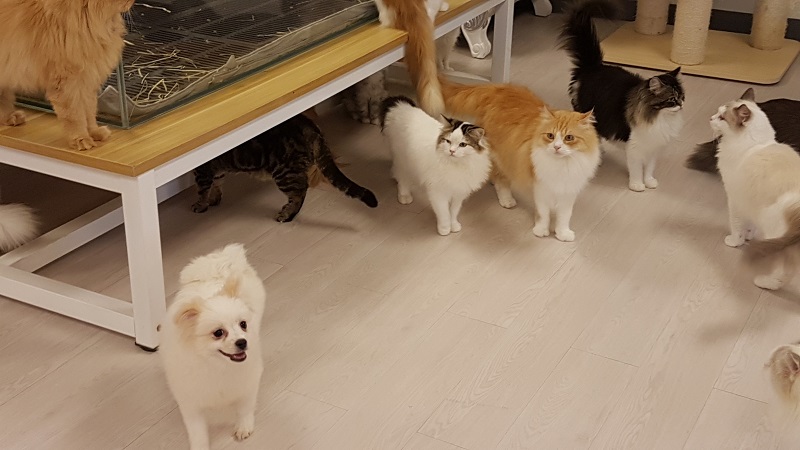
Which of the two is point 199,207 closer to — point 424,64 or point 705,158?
point 424,64

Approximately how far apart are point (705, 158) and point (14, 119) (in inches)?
94.2

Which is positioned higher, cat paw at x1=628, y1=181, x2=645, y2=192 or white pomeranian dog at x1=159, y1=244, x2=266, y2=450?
white pomeranian dog at x1=159, y1=244, x2=266, y2=450

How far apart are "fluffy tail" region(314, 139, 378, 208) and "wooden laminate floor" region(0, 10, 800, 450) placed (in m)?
0.11

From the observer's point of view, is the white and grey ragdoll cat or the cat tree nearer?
the white and grey ragdoll cat

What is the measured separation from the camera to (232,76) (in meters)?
2.49

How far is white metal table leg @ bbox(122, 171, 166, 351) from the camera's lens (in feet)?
6.86

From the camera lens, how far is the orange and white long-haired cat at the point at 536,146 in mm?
2713

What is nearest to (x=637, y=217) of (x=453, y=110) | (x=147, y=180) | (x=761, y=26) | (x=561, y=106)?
(x=453, y=110)

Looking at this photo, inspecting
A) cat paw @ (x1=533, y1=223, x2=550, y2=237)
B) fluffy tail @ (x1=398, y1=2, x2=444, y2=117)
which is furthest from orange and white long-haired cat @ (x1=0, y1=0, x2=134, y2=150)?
cat paw @ (x1=533, y1=223, x2=550, y2=237)

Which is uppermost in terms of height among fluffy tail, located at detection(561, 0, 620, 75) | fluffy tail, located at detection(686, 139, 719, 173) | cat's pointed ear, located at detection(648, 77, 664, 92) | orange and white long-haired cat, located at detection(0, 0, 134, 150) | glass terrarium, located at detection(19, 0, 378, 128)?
orange and white long-haired cat, located at detection(0, 0, 134, 150)

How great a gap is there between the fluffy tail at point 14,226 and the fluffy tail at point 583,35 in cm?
202

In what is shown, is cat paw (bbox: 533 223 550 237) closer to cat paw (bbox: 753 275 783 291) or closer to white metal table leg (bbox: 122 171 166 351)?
cat paw (bbox: 753 275 783 291)

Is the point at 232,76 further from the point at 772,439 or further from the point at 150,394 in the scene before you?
the point at 772,439


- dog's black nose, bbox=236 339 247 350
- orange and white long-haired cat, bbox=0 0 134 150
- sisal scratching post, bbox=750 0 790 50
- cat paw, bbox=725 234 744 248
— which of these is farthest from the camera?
sisal scratching post, bbox=750 0 790 50
